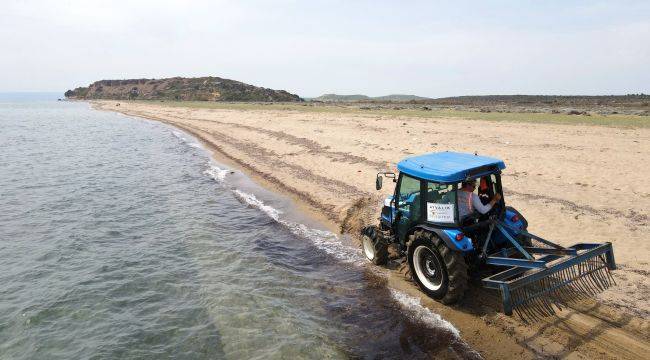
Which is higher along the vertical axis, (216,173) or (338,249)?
(216,173)

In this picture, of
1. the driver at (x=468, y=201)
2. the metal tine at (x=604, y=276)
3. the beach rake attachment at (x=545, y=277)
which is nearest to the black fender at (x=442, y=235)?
the driver at (x=468, y=201)

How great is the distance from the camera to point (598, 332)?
6.33 metres

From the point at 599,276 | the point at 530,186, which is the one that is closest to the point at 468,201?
the point at 599,276

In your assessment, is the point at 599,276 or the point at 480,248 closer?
the point at 599,276

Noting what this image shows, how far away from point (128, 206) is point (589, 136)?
2475 cm

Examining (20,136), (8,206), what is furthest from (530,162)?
(20,136)

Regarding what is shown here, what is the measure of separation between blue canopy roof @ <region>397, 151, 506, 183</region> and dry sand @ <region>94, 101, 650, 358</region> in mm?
2304

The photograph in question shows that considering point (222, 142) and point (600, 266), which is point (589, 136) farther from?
point (222, 142)

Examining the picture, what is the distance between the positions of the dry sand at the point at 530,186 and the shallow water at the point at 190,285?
3.05ft

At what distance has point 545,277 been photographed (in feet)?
21.5

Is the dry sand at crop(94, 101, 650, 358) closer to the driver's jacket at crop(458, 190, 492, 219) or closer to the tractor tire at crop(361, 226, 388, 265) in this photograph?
the tractor tire at crop(361, 226, 388, 265)

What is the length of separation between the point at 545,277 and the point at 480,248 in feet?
3.71

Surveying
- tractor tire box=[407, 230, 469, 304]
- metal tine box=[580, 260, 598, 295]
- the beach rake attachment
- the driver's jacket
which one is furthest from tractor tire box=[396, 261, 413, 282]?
metal tine box=[580, 260, 598, 295]

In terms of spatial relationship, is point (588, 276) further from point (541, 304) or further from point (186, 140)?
point (186, 140)
